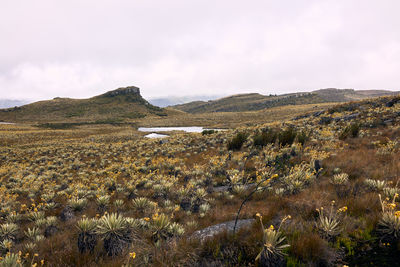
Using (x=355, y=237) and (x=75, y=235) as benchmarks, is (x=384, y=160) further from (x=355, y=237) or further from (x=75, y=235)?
(x=75, y=235)

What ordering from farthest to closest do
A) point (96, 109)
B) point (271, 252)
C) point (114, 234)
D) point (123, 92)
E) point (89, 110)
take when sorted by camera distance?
point (123, 92)
point (96, 109)
point (89, 110)
point (114, 234)
point (271, 252)

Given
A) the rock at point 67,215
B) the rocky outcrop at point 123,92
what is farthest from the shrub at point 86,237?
the rocky outcrop at point 123,92

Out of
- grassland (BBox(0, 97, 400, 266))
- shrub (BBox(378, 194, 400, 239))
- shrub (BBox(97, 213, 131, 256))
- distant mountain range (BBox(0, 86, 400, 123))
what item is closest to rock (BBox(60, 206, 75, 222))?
grassland (BBox(0, 97, 400, 266))

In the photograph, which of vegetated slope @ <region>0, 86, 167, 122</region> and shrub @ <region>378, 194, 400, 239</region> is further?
vegetated slope @ <region>0, 86, 167, 122</region>

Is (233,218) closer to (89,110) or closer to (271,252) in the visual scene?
(271,252)

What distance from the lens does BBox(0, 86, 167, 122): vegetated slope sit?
101119mm

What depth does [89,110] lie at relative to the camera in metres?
120

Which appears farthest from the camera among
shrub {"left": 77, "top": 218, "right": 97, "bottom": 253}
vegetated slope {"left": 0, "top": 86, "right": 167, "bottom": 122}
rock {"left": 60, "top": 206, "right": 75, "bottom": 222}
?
vegetated slope {"left": 0, "top": 86, "right": 167, "bottom": 122}

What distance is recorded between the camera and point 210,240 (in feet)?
12.1

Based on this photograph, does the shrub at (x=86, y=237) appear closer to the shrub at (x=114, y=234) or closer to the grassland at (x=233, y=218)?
the grassland at (x=233, y=218)

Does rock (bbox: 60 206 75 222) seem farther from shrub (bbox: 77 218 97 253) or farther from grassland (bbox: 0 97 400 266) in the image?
shrub (bbox: 77 218 97 253)

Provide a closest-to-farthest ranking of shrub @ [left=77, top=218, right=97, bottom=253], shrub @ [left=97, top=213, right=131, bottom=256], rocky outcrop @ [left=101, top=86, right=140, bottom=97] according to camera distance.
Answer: shrub @ [left=97, top=213, right=131, bottom=256]
shrub @ [left=77, top=218, right=97, bottom=253]
rocky outcrop @ [left=101, top=86, right=140, bottom=97]

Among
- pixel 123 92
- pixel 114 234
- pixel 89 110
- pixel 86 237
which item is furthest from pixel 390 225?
pixel 123 92

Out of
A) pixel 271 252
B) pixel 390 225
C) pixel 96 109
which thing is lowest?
pixel 271 252
